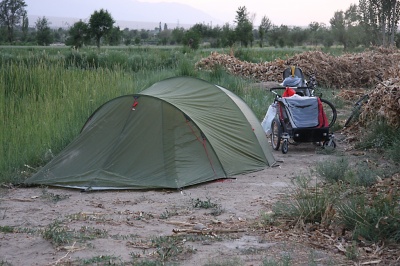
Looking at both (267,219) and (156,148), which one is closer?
(267,219)

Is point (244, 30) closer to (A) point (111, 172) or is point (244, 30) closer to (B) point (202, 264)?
(A) point (111, 172)

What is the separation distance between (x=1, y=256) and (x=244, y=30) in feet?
131

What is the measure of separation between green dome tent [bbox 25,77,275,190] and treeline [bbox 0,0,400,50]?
19769mm

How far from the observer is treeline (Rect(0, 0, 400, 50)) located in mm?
29528

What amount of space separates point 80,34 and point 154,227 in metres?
37.2

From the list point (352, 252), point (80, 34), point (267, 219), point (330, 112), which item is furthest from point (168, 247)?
point (80, 34)

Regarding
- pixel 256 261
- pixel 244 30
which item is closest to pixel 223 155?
pixel 256 261

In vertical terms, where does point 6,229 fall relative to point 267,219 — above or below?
below

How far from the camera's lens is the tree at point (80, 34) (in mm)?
41656

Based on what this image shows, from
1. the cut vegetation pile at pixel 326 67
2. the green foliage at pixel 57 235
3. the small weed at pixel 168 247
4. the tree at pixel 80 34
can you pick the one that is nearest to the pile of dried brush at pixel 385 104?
the small weed at pixel 168 247

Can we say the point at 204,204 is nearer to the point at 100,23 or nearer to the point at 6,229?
the point at 6,229

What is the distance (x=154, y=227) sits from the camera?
7.00 metres

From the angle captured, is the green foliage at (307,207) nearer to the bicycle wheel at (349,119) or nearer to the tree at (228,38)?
the bicycle wheel at (349,119)

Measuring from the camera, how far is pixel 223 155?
9578mm
